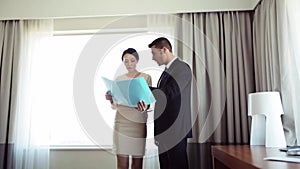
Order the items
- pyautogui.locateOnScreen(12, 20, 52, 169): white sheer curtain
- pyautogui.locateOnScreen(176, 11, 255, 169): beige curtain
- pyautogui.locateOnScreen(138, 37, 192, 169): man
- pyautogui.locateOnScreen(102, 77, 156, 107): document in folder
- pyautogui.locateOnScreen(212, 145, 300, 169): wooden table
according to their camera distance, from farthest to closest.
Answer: pyautogui.locateOnScreen(12, 20, 52, 169): white sheer curtain, pyautogui.locateOnScreen(176, 11, 255, 169): beige curtain, pyautogui.locateOnScreen(138, 37, 192, 169): man, pyautogui.locateOnScreen(102, 77, 156, 107): document in folder, pyautogui.locateOnScreen(212, 145, 300, 169): wooden table

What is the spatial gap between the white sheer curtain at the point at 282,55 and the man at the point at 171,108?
2.13 ft

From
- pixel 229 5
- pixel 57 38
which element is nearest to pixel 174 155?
pixel 229 5

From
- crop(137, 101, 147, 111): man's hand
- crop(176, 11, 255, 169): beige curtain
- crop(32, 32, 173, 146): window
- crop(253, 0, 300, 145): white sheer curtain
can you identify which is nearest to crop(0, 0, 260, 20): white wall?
crop(176, 11, 255, 169): beige curtain

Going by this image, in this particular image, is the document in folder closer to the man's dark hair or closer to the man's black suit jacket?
the man's black suit jacket

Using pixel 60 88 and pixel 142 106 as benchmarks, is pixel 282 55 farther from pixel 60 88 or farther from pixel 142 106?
pixel 60 88

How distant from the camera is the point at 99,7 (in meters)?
2.72

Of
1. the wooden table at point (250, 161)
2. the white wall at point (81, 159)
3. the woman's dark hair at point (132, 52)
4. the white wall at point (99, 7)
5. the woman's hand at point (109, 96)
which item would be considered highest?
the white wall at point (99, 7)

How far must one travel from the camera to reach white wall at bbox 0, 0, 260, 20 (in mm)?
2611

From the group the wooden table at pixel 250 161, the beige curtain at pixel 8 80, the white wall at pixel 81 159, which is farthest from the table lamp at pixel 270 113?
the beige curtain at pixel 8 80

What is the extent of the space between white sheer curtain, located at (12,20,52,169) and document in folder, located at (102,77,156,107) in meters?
1.27

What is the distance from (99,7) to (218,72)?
127cm

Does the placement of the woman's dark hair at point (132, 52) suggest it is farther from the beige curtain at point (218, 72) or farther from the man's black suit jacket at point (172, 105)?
the beige curtain at point (218, 72)

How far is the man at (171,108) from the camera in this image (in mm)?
1753

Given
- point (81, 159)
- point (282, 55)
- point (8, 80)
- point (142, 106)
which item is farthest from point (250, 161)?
point (8, 80)
